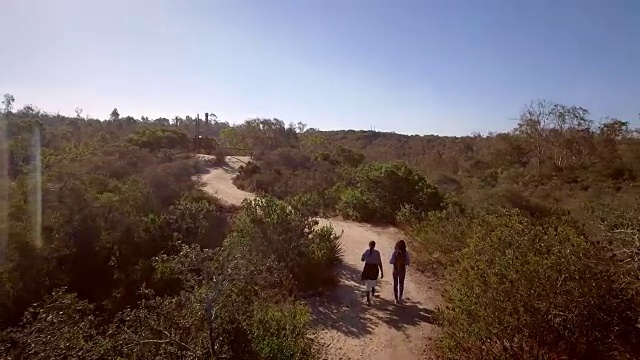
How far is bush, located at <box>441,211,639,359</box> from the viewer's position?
18.0 ft

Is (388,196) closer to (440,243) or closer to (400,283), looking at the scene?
(440,243)

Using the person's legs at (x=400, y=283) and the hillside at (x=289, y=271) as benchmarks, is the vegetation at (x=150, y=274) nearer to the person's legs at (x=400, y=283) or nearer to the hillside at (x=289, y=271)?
the hillside at (x=289, y=271)

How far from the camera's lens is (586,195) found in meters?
24.4

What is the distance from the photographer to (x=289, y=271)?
1010cm

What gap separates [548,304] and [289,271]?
5.89m

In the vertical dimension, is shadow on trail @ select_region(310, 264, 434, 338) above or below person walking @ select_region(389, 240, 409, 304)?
below

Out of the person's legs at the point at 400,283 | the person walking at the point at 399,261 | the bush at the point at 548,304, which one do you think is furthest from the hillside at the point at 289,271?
the person walking at the point at 399,261

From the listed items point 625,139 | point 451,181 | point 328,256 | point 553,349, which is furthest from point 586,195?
point 553,349

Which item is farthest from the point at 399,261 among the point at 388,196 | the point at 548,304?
the point at 388,196

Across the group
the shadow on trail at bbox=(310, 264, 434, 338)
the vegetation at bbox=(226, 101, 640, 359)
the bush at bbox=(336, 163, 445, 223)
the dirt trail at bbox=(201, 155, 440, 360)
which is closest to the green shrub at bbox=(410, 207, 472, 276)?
the vegetation at bbox=(226, 101, 640, 359)

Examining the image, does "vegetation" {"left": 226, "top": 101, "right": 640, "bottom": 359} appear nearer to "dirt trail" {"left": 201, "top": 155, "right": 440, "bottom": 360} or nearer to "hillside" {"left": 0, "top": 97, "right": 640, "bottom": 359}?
"hillside" {"left": 0, "top": 97, "right": 640, "bottom": 359}

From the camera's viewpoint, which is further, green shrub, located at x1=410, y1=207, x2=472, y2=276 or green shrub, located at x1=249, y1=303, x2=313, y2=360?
green shrub, located at x1=410, y1=207, x2=472, y2=276

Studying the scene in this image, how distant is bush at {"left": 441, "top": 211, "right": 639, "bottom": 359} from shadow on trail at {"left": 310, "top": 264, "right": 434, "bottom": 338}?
2259 millimetres

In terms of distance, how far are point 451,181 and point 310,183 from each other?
11.4 meters
